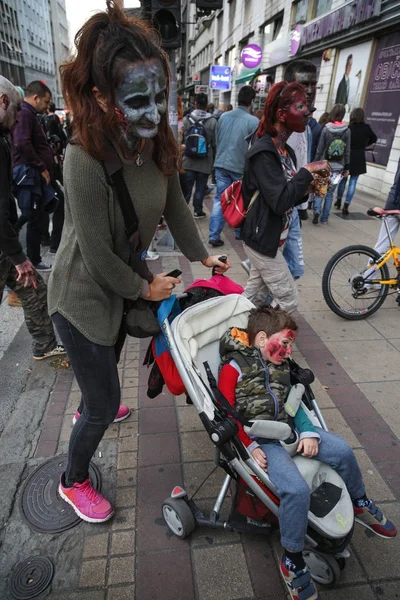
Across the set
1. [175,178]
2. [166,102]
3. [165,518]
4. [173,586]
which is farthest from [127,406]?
[166,102]

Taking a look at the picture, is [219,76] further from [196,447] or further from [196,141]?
[196,447]

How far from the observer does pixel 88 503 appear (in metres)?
2.21

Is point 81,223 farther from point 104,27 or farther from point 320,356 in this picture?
point 320,356

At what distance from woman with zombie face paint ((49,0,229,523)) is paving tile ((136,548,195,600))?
23.6 inches

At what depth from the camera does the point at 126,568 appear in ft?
6.54

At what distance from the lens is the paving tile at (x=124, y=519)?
220 cm

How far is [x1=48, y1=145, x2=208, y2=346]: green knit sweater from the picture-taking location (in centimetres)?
152

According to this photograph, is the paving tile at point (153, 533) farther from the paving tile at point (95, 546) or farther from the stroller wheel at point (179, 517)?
the paving tile at point (95, 546)

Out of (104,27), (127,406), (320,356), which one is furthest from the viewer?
(320,356)

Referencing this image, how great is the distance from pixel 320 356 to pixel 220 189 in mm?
3692

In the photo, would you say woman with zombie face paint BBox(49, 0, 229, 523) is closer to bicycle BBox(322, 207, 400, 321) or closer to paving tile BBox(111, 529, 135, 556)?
paving tile BBox(111, 529, 135, 556)

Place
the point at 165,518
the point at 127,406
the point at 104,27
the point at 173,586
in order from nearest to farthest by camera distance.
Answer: the point at 104,27
the point at 173,586
the point at 165,518
the point at 127,406

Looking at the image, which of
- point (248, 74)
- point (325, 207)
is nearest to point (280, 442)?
point (325, 207)

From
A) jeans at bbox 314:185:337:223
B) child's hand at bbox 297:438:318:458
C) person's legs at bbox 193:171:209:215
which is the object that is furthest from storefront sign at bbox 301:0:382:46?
child's hand at bbox 297:438:318:458
